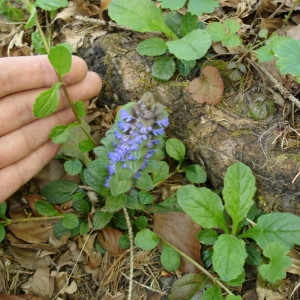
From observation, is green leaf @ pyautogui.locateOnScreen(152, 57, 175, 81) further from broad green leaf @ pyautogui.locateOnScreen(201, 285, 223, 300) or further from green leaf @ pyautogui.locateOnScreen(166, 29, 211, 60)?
broad green leaf @ pyautogui.locateOnScreen(201, 285, 223, 300)

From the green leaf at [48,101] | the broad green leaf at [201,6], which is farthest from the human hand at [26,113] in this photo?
the broad green leaf at [201,6]

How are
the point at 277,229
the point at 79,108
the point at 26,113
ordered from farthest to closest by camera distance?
the point at 26,113 → the point at 79,108 → the point at 277,229

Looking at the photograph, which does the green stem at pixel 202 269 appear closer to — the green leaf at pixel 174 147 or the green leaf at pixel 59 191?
the green leaf at pixel 174 147

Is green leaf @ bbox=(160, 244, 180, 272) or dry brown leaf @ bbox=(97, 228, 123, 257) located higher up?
green leaf @ bbox=(160, 244, 180, 272)

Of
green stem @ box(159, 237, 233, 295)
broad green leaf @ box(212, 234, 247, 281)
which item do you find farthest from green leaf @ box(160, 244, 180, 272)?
broad green leaf @ box(212, 234, 247, 281)

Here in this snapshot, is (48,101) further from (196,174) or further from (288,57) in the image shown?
(288,57)

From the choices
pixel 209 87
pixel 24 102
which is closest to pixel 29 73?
pixel 24 102
